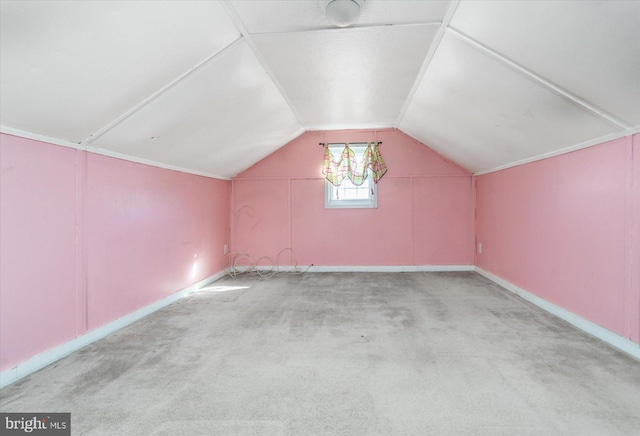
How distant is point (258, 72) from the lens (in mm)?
2506

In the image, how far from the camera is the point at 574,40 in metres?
1.52

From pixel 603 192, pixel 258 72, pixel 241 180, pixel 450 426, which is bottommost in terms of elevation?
pixel 450 426

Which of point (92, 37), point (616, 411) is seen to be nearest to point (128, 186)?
point (92, 37)

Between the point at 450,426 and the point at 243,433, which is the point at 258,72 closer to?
the point at 243,433

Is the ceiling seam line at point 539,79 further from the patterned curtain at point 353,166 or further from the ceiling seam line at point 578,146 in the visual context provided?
the patterned curtain at point 353,166

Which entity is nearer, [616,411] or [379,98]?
[616,411]

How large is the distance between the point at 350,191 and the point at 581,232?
9.76 ft

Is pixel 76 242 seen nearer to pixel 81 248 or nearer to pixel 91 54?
pixel 81 248

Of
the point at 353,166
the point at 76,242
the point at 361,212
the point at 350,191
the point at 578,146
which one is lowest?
the point at 76,242

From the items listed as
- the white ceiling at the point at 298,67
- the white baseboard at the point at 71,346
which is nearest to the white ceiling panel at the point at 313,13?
the white ceiling at the point at 298,67

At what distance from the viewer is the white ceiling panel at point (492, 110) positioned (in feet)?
6.73

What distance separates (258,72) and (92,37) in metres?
1.24

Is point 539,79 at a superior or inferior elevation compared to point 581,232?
superior

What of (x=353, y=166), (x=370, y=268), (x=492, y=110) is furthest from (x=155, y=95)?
(x=370, y=268)
